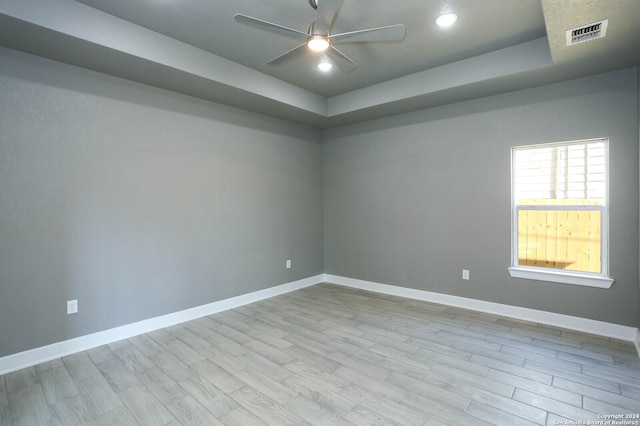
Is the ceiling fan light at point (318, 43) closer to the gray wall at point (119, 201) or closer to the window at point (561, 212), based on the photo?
the gray wall at point (119, 201)

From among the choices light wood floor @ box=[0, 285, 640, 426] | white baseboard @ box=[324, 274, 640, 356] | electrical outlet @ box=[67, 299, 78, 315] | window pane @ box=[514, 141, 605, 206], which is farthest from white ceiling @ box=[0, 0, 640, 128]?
light wood floor @ box=[0, 285, 640, 426]

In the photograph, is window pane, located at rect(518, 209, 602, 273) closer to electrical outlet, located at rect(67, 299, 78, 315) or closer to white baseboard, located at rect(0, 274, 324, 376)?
white baseboard, located at rect(0, 274, 324, 376)

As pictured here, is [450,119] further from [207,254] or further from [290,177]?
[207,254]

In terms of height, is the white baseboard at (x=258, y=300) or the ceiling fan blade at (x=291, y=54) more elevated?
the ceiling fan blade at (x=291, y=54)

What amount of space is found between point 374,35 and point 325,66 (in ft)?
4.08

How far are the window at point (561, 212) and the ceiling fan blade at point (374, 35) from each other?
7.49 ft

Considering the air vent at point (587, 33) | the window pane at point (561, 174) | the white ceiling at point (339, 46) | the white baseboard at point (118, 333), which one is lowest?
the white baseboard at point (118, 333)

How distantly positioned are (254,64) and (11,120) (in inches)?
88.2

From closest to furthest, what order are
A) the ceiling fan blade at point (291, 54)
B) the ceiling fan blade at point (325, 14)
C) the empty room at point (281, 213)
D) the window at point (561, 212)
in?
the ceiling fan blade at point (325, 14) < the empty room at point (281, 213) < the ceiling fan blade at point (291, 54) < the window at point (561, 212)

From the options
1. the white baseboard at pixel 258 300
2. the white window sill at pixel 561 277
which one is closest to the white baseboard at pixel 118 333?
the white baseboard at pixel 258 300

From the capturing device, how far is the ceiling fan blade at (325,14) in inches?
80.1

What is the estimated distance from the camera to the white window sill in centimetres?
321

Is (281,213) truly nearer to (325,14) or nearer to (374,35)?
(374,35)

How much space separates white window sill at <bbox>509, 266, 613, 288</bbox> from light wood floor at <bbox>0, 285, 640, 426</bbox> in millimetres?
524
